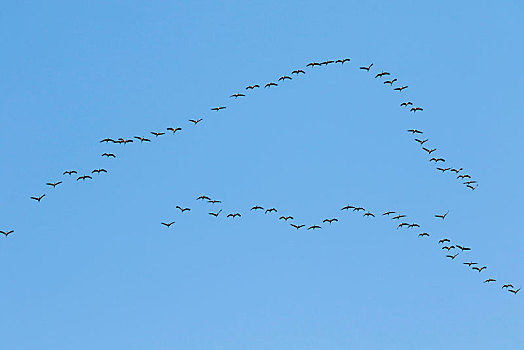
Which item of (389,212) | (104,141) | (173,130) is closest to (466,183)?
(389,212)

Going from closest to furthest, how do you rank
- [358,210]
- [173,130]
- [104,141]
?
[104,141] < [173,130] < [358,210]

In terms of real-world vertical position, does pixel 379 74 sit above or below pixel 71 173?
above

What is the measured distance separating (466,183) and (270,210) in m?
26.6

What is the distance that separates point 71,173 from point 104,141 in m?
9.48

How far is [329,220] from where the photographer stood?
142250 millimetres

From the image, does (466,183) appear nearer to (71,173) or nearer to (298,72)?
(298,72)

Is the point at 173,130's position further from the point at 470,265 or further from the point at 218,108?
the point at 470,265

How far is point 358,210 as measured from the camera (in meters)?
140

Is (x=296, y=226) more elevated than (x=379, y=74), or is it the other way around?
(x=379, y=74)

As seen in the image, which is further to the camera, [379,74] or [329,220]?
[329,220]

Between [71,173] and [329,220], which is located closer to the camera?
[71,173]

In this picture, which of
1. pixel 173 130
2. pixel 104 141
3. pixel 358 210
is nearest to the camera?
pixel 104 141

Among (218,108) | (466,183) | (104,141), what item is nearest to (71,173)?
(104,141)

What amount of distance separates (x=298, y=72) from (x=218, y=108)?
10.9m
